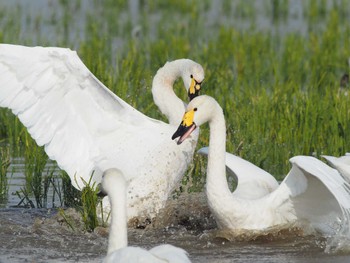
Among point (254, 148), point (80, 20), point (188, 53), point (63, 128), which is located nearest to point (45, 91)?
point (63, 128)

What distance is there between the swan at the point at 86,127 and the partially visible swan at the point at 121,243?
1950 millimetres

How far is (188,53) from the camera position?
14.4m

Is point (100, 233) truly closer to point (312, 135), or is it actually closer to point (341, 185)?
point (341, 185)

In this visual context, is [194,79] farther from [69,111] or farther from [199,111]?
[199,111]

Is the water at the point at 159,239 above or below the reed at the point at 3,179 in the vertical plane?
below

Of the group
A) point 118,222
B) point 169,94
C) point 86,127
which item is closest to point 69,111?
point 86,127

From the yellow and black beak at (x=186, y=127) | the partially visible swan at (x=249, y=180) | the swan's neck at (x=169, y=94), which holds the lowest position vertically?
the partially visible swan at (x=249, y=180)

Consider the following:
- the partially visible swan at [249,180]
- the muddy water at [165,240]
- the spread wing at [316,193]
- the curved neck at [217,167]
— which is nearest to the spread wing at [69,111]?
the muddy water at [165,240]

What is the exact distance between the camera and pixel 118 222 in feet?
20.8

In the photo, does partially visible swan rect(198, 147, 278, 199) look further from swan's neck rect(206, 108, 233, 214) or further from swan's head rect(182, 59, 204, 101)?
swan's head rect(182, 59, 204, 101)

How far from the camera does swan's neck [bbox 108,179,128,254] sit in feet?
20.7

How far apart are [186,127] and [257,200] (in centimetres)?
75

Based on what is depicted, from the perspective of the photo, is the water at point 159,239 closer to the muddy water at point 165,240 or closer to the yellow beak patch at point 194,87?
the muddy water at point 165,240

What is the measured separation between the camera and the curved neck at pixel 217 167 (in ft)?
26.0
